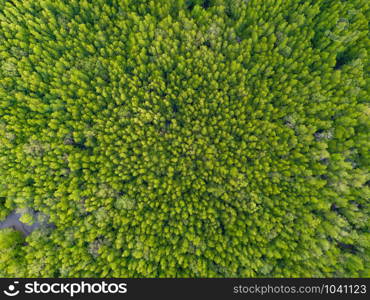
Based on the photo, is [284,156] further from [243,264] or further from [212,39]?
[212,39]

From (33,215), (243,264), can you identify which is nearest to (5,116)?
(33,215)

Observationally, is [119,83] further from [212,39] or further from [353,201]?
[353,201]

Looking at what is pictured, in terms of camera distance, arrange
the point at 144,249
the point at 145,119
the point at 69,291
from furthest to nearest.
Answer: the point at 145,119
the point at 144,249
the point at 69,291

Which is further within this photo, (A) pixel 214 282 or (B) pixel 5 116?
(B) pixel 5 116

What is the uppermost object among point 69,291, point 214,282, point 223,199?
point 223,199

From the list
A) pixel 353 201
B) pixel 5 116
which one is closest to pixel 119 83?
pixel 5 116

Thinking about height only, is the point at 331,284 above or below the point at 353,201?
below

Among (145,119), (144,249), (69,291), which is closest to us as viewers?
(69,291)
